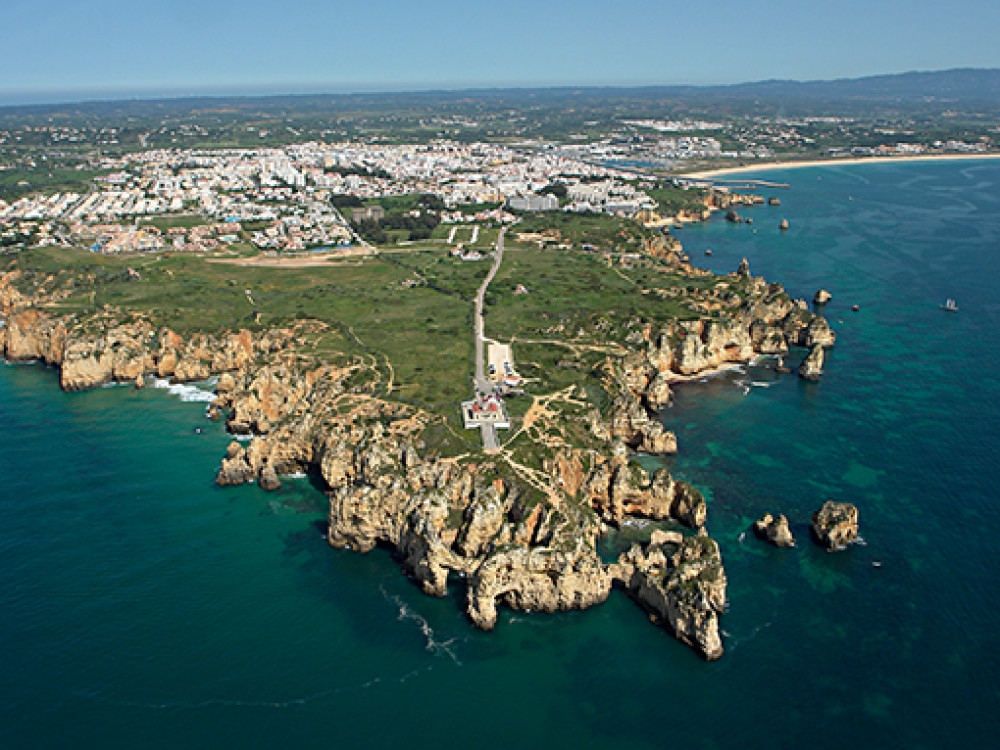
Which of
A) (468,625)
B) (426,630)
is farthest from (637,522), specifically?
(426,630)

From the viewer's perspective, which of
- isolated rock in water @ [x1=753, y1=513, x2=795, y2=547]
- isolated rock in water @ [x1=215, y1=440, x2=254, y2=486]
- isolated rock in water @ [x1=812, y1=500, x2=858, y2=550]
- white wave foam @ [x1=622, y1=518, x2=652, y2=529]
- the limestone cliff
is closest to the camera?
the limestone cliff

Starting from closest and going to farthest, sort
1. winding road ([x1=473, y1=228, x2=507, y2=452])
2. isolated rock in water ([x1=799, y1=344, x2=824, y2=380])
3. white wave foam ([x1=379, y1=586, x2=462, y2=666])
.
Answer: white wave foam ([x1=379, y1=586, x2=462, y2=666])
winding road ([x1=473, y1=228, x2=507, y2=452])
isolated rock in water ([x1=799, y1=344, x2=824, y2=380])

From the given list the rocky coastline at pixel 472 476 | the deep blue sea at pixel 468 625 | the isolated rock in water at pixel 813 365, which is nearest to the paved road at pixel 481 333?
the rocky coastline at pixel 472 476

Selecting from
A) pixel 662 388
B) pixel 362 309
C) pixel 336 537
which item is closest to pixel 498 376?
pixel 662 388

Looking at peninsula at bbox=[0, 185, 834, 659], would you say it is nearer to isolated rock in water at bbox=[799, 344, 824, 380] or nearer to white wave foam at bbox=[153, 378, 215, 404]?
white wave foam at bbox=[153, 378, 215, 404]

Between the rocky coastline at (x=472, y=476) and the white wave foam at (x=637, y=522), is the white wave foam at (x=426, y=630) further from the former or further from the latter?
the white wave foam at (x=637, y=522)

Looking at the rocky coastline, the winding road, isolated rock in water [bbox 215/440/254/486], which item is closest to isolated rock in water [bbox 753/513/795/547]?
the rocky coastline

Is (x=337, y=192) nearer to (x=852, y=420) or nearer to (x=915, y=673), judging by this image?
(x=852, y=420)
